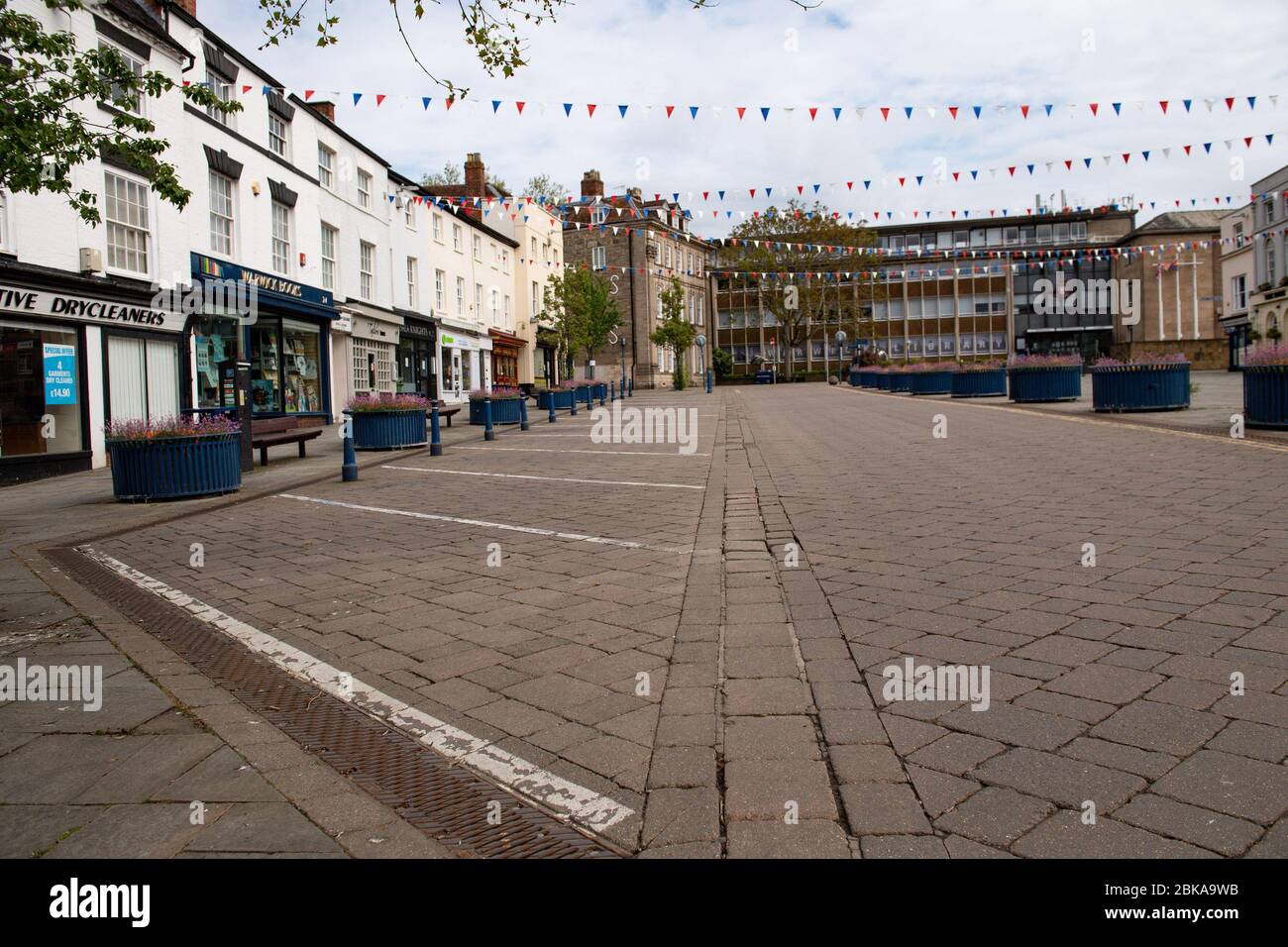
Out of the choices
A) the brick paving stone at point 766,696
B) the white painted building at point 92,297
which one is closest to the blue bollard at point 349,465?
the white painted building at point 92,297

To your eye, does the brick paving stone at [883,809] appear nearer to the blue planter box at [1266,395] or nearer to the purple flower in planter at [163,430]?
the purple flower in planter at [163,430]

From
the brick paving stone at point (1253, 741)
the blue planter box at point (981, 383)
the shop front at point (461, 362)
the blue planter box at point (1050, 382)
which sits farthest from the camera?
the shop front at point (461, 362)

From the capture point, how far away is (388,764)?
3.20 metres

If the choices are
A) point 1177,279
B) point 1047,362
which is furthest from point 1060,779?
point 1177,279

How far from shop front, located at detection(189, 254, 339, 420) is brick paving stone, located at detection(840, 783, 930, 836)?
1456 cm

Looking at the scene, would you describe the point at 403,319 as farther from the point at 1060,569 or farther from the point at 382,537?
the point at 1060,569

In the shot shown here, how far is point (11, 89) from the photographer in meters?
6.20

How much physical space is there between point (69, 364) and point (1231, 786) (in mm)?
16372

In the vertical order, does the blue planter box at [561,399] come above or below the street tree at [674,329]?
below

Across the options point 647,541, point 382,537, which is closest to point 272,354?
point 382,537

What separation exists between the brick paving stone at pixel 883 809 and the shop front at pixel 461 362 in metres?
33.0

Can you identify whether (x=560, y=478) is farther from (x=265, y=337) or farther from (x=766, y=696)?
(x=265, y=337)

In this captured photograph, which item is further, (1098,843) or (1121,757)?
(1121,757)

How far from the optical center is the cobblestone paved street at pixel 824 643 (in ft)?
8.88
